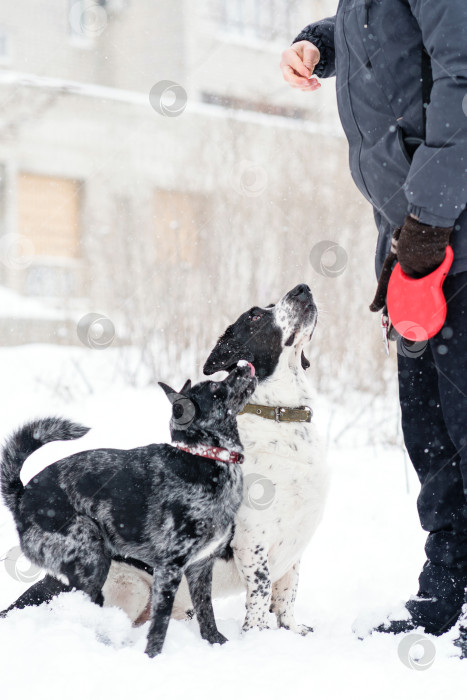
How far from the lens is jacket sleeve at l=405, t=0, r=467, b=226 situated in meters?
1.80

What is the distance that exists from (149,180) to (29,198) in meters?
4.95

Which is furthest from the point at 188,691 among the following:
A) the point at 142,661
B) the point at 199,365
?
the point at 199,365

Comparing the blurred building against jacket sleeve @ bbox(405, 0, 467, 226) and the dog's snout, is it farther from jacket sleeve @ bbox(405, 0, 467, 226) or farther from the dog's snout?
jacket sleeve @ bbox(405, 0, 467, 226)

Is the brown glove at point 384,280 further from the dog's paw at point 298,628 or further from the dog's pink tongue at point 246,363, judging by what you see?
the dog's paw at point 298,628

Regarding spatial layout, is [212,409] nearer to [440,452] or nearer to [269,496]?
[269,496]

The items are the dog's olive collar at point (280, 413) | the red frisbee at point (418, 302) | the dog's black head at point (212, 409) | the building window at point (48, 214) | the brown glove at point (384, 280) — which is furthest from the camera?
the building window at point (48, 214)

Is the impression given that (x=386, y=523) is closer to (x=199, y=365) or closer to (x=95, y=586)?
(x=95, y=586)

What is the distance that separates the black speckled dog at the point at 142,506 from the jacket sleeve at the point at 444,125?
1.22 m

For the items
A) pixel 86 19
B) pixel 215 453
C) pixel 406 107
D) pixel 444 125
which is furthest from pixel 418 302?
pixel 86 19

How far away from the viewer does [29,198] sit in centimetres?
1309

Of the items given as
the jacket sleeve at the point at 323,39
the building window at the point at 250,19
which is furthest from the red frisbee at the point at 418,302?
the building window at the point at 250,19

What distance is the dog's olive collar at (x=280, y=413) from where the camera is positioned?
282 centimetres

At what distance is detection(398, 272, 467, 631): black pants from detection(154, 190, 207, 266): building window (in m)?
5.03

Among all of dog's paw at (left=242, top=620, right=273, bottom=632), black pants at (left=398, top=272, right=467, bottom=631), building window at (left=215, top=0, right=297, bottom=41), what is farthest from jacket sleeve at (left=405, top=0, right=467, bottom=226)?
building window at (left=215, top=0, right=297, bottom=41)
